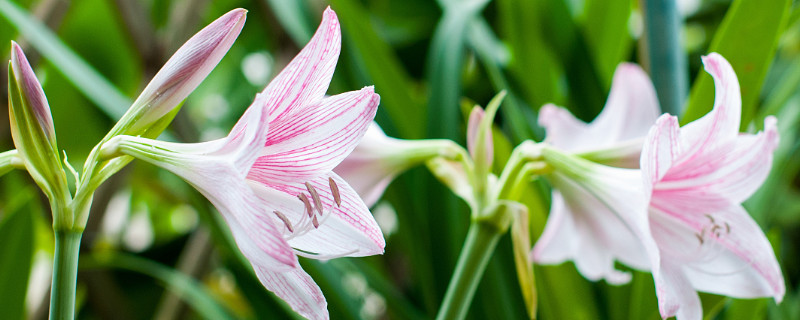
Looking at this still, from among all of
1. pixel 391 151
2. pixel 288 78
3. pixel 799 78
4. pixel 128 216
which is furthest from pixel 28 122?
pixel 128 216

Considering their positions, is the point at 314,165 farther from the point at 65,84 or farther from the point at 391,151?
the point at 65,84

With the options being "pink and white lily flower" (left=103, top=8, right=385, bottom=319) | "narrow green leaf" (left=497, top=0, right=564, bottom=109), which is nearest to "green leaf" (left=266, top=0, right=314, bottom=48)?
"narrow green leaf" (left=497, top=0, right=564, bottom=109)

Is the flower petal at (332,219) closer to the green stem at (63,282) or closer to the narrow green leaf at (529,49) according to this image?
the green stem at (63,282)

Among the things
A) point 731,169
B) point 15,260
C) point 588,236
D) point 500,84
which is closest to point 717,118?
point 731,169

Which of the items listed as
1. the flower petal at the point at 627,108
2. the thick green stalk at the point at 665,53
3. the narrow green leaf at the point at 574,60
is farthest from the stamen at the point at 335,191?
the narrow green leaf at the point at 574,60

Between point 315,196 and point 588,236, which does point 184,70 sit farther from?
point 588,236

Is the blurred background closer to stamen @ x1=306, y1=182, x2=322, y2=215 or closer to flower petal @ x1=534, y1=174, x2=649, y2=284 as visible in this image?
flower petal @ x1=534, y1=174, x2=649, y2=284
